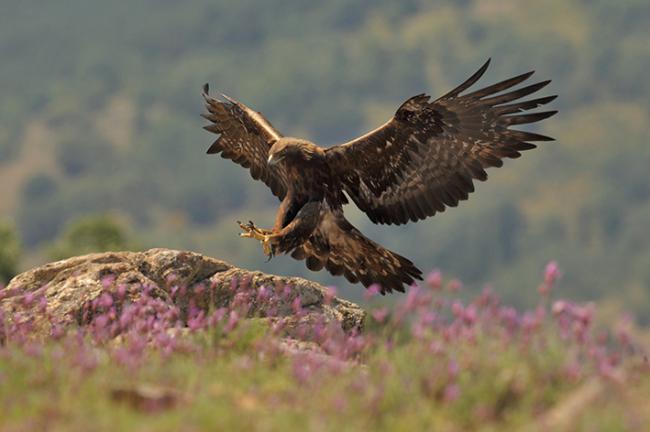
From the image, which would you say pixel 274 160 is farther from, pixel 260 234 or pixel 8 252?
pixel 8 252

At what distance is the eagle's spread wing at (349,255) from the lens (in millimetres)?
15781

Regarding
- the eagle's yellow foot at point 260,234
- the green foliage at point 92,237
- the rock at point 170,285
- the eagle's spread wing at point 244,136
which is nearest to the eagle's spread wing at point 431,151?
the eagle's yellow foot at point 260,234

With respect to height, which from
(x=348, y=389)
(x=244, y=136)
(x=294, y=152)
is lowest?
(x=348, y=389)

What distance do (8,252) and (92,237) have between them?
68.2ft

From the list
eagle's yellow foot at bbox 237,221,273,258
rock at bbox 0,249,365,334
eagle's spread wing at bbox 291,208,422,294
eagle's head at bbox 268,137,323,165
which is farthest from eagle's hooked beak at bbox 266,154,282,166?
rock at bbox 0,249,365,334

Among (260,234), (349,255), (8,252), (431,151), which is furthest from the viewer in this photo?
(8,252)

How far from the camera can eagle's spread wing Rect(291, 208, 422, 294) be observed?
51.8 ft

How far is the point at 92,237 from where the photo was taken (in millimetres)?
94250

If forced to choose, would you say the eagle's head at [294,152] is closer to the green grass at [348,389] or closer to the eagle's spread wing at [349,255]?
the eagle's spread wing at [349,255]

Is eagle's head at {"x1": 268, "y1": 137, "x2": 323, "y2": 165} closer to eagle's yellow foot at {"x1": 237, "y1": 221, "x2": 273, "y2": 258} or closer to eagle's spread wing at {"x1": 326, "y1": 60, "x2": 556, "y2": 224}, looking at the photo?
eagle's spread wing at {"x1": 326, "y1": 60, "x2": 556, "y2": 224}

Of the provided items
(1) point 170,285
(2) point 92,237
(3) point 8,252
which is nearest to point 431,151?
(1) point 170,285

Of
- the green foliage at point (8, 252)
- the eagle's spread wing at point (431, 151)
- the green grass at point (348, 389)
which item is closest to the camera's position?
the green grass at point (348, 389)

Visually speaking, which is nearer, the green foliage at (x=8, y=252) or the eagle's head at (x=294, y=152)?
the eagle's head at (x=294, y=152)

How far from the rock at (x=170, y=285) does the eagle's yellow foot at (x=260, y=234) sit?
0.64 m
